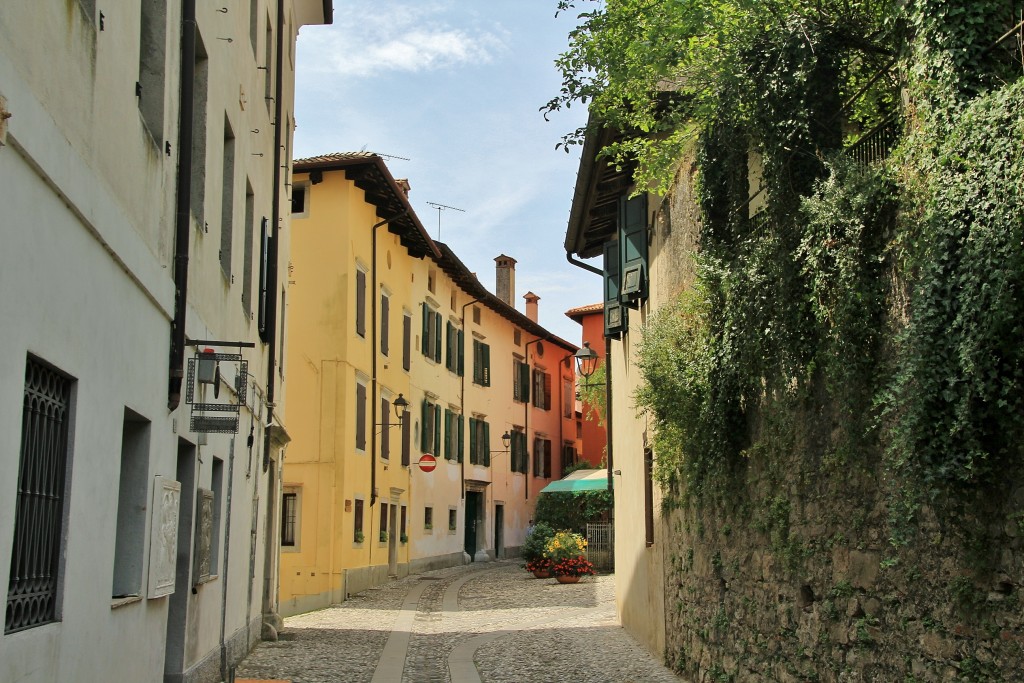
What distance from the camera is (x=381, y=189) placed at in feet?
81.7

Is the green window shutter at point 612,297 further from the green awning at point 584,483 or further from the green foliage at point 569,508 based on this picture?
the green foliage at point 569,508

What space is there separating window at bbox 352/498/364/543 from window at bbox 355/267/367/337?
3.60m

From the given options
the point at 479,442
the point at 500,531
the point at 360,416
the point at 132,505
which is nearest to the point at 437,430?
the point at 479,442

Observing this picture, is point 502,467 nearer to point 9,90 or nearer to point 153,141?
point 153,141

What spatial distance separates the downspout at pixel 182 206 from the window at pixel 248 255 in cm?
432

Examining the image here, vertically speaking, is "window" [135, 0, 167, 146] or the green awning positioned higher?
"window" [135, 0, 167, 146]

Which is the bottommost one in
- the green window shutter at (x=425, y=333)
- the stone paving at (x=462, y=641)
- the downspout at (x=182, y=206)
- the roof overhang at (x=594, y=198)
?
the stone paving at (x=462, y=641)

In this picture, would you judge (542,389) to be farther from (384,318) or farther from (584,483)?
(384,318)

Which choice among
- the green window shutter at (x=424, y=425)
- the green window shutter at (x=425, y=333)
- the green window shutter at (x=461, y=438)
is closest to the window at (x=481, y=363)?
the green window shutter at (x=461, y=438)

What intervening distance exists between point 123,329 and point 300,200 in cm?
1763

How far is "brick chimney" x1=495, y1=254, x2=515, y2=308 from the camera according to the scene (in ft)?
151

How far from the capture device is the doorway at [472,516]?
120ft

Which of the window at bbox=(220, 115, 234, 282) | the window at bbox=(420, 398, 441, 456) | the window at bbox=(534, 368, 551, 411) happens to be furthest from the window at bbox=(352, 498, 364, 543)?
the window at bbox=(534, 368, 551, 411)

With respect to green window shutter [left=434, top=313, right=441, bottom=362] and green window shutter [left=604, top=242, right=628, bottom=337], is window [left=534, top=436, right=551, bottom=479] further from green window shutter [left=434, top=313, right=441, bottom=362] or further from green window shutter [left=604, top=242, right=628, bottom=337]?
green window shutter [left=604, top=242, right=628, bottom=337]
